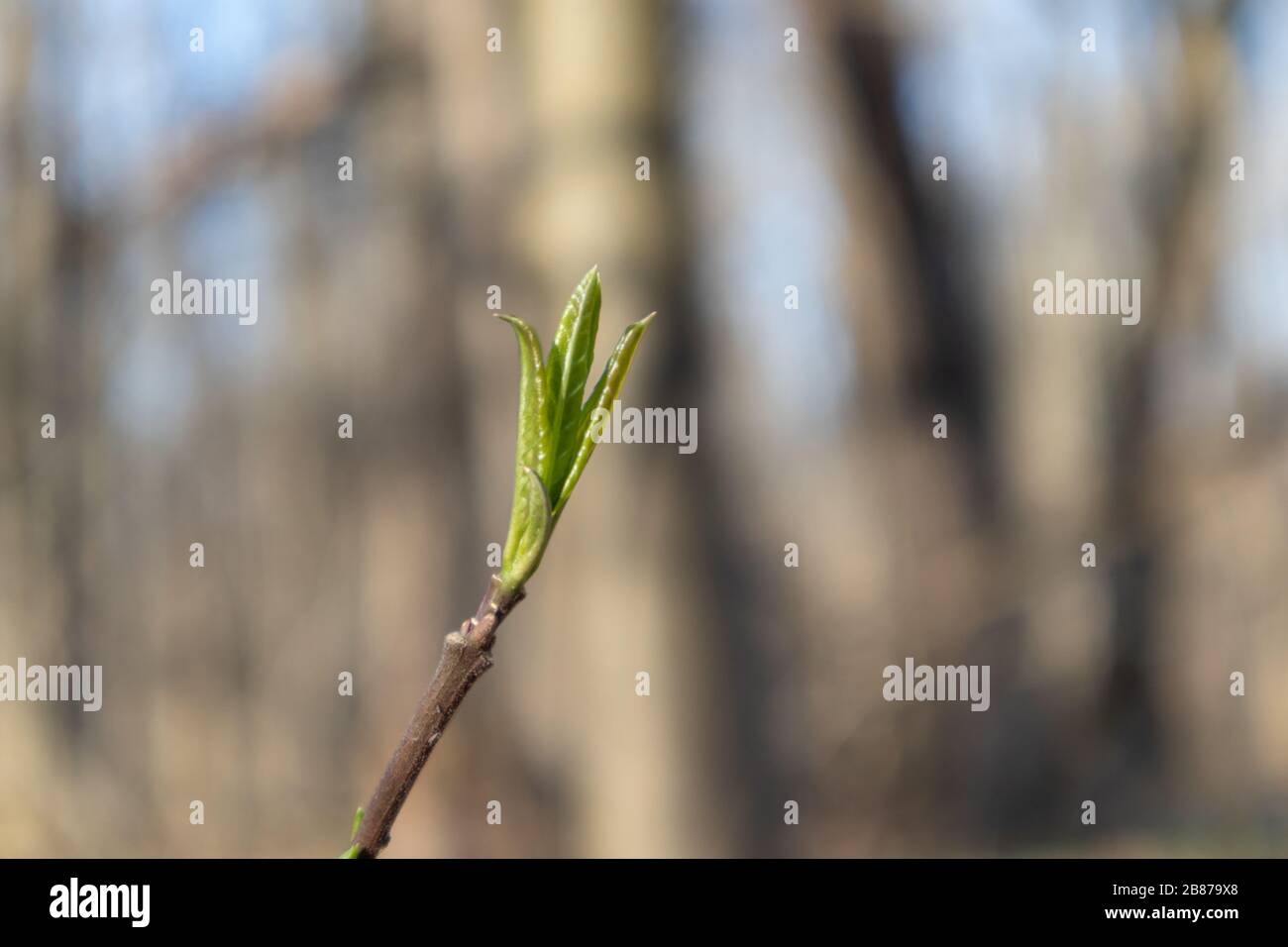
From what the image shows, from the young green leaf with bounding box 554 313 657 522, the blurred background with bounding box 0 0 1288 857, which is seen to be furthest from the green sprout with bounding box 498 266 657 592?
the blurred background with bounding box 0 0 1288 857

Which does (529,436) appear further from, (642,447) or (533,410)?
(642,447)

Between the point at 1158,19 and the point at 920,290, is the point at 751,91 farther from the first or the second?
the point at 1158,19

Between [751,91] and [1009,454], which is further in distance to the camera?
[751,91]

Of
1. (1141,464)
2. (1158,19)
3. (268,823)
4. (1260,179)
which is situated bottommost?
(268,823)

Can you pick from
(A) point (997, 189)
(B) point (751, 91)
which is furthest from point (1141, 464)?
(B) point (751, 91)

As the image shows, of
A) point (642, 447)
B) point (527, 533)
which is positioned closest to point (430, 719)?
point (527, 533)

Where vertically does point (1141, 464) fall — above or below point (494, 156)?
below

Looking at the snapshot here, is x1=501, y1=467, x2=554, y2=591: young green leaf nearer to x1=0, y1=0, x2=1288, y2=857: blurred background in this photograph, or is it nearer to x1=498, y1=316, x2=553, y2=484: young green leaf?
x1=498, y1=316, x2=553, y2=484: young green leaf
